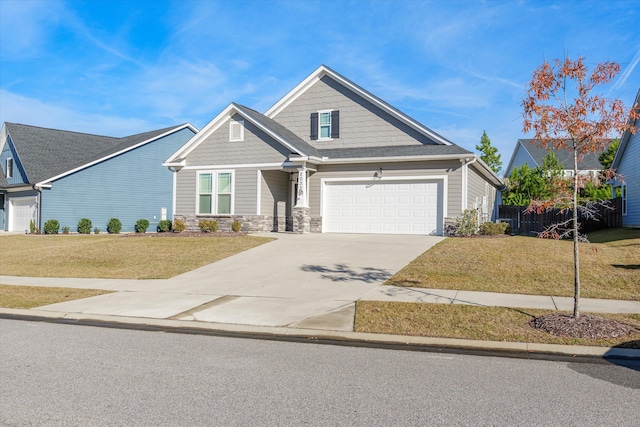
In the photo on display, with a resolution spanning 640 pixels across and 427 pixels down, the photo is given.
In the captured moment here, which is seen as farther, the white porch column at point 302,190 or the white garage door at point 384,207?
the white porch column at point 302,190

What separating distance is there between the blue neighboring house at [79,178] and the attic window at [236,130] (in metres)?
11.3

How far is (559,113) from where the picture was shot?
8.23m

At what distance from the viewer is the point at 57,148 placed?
34.5 m

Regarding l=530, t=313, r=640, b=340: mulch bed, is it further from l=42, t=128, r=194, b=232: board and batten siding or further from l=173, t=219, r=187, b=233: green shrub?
l=42, t=128, r=194, b=232: board and batten siding

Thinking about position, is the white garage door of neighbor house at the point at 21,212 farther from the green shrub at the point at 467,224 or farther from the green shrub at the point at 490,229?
the green shrub at the point at 490,229

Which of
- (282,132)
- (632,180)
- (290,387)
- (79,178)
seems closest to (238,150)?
(282,132)

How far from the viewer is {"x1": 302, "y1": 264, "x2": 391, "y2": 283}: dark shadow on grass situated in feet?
41.1

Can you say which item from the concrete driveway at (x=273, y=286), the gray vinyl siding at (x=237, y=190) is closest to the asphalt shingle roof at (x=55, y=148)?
the gray vinyl siding at (x=237, y=190)

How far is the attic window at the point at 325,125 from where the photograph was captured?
24.2m

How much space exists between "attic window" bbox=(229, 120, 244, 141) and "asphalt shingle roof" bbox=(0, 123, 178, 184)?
13.5 m

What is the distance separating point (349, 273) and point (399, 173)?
9.09 metres

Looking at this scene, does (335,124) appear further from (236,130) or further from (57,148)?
(57,148)

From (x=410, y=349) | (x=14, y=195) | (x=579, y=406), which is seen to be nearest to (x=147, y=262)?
(x=410, y=349)

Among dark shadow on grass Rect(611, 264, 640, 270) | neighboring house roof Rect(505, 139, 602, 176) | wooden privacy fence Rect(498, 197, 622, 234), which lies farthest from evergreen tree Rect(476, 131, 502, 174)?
dark shadow on grass Rect(611, 264, 640, 270)
